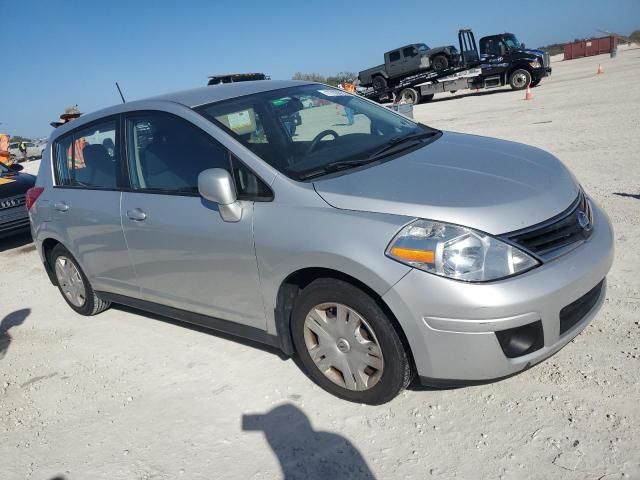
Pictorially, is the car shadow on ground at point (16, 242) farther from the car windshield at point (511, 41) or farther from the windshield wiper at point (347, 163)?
the car windshield at point (511, 41)

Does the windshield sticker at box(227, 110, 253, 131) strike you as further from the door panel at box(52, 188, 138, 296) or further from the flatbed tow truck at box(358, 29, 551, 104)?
the flatbed tow truck at box(358, 29, 551, 104)

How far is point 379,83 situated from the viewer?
26.5m

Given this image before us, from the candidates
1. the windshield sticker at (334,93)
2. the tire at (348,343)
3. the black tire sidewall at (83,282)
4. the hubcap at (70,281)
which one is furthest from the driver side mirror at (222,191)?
the hubcap at (70,281)

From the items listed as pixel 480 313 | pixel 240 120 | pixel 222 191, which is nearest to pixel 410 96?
pixel 240 120

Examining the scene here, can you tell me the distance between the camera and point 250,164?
10.2ft

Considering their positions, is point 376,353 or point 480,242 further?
point 376,353

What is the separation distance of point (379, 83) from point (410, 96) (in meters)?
2.07

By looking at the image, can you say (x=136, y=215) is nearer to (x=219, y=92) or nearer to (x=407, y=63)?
(x=219, y=92)

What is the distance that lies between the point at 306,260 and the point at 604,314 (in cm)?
204

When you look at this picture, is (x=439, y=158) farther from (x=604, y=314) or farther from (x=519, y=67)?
(x=519, y=67)

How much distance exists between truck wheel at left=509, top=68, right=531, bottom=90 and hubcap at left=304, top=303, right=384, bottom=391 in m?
21.0

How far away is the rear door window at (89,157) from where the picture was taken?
13.3 ft

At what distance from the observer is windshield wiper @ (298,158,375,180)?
3061 mm

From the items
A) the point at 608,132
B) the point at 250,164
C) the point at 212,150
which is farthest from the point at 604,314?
the point at 608,132
